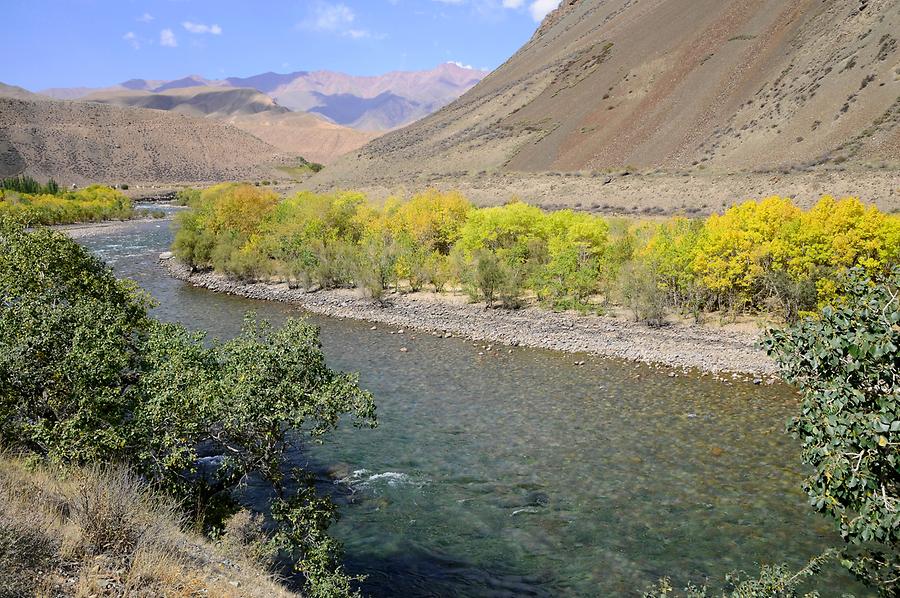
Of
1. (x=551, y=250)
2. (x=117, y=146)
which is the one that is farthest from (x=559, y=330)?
(x=117, y=146)

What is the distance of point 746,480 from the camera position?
14.9m

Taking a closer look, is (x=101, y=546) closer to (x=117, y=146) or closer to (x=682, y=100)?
(x=682, y=100)

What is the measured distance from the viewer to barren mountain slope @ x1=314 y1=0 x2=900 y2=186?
2175 inches

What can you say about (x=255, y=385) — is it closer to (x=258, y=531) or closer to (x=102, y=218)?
(x=258, y=531)

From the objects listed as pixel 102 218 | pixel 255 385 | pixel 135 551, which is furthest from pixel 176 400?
pixel 102 218

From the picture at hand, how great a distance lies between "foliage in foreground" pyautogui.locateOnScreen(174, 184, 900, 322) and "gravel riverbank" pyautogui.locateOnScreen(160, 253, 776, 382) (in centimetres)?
137

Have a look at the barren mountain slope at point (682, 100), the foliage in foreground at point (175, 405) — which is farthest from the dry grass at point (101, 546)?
the barren mountain slope at point (682, 100)

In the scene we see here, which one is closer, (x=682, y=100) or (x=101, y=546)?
(x=101, y=546)

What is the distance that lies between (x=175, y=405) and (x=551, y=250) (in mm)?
26336

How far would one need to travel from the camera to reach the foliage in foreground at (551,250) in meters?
24.5

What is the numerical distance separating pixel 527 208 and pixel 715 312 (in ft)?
43.1

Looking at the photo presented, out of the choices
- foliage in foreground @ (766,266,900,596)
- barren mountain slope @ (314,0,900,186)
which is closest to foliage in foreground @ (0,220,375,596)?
foliage in foreground @ (766,266,900,596)

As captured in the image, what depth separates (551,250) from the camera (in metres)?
33.7

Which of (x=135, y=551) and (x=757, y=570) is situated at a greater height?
(x=135, y=551)
